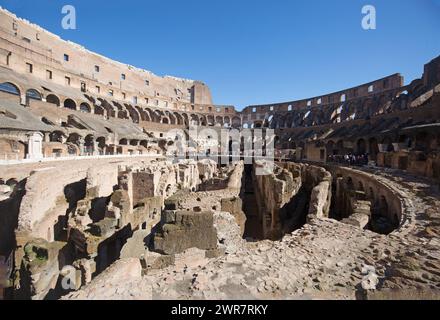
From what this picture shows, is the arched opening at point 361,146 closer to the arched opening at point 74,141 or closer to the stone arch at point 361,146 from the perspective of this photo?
the stone arch at point 361,146

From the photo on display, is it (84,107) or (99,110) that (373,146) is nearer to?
(99,110)

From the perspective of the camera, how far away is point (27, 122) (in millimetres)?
15000

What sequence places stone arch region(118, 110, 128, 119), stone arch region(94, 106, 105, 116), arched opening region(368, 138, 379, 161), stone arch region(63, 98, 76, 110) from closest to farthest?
arched opening region(368, 138, 379, 161), stone arch region(63, 98, 76, 110), stone arch region(94, 106, 105, 116), stone arch region(118, 110, 128, 119)

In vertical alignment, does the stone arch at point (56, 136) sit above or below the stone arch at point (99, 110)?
below

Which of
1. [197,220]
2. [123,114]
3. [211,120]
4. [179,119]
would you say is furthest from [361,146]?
[123,114]

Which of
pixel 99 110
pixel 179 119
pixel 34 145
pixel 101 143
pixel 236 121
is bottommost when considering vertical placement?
pixel 34 145

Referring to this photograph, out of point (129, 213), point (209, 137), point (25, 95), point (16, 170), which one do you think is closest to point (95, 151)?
point (25, 95)

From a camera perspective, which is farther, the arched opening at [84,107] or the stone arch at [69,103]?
the arched opening at [84,107]

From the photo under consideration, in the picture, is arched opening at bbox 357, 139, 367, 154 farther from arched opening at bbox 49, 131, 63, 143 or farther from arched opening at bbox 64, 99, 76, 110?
arched opening at bbox 64, 99, 76, 110

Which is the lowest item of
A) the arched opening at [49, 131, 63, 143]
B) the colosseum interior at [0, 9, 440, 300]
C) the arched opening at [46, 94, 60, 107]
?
the colosseum interior at [0, 9, 440, 300]

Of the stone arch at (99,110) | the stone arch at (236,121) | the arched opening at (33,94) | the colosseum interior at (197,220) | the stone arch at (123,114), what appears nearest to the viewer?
the colosseum interior at (197,220)

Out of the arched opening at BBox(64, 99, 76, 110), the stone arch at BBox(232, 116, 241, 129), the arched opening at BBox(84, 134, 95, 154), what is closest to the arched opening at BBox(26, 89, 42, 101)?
the arched opening at BBox(64, 99, 76, 110)

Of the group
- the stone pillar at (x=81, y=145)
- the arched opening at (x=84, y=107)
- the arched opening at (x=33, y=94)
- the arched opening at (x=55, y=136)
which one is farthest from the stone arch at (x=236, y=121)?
the arched opening at (x=55, y=136)

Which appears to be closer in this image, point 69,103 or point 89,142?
point 89,142
